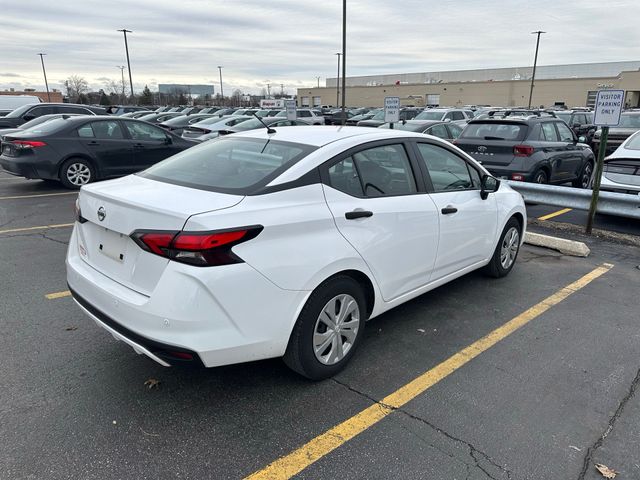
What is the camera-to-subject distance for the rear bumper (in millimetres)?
2578

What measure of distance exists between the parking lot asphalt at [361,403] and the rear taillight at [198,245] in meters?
1.01

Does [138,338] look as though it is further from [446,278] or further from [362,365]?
[446,278]

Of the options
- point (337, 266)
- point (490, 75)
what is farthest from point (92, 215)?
point (490, 75)

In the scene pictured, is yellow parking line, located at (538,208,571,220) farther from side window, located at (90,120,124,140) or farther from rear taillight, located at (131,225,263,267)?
side window, located at (90,120,124,140)

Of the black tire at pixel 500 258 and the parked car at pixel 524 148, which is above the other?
the parked car at pixel 524 148

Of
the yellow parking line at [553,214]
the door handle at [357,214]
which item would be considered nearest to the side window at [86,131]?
the door handle at [357,214]

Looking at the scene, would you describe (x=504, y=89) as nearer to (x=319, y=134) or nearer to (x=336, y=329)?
(x=319, y=134)

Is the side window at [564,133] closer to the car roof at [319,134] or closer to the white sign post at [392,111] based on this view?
the white sign post at [392,111]

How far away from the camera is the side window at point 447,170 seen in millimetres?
4172

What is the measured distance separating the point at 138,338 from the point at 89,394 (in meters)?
0.75

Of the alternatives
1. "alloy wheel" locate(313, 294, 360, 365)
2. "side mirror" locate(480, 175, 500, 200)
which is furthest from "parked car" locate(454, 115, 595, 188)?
"alloy wheel" locate(313, 294, 360, 365)

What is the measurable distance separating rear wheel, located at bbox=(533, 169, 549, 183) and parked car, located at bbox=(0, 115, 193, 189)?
7.63 m

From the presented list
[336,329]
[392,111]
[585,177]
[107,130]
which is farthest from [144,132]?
[585,177]

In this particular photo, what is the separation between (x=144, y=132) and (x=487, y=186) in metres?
8.48
